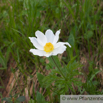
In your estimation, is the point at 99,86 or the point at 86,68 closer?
the point at 99,86

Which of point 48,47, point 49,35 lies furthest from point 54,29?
point 48,47

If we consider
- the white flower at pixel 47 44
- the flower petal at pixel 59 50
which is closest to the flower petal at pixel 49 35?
the white flower at pixel 47 44

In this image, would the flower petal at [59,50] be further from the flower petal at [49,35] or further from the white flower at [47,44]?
the flower petal at [49,35]

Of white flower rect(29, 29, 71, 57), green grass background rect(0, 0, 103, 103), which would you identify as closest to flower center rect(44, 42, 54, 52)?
white flower rect(29, 29, 71, 57)

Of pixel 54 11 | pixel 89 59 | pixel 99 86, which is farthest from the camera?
pixel 54 11

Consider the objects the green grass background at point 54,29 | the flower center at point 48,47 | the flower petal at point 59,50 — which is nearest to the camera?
the flower petal at point 59,50

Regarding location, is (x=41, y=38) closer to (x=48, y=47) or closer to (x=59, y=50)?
(x=48, y=47)

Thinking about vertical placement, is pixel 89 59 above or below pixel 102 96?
above

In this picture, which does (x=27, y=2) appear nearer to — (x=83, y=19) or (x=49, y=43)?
(x=83, y=19)

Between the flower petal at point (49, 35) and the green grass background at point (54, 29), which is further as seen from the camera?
the green grass background at point (54, 29)

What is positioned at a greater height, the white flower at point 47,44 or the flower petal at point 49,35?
the flower petal at point 49,35

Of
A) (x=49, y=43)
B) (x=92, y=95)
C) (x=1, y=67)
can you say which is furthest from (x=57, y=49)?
(x=1, y=67)
